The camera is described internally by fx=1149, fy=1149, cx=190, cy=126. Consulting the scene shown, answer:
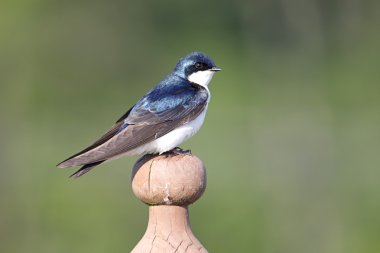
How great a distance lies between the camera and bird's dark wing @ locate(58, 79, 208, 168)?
8.96 ft

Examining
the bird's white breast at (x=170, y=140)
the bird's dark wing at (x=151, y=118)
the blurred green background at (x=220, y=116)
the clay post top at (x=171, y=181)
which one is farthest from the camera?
the blurred green background at (x=220, y=116)

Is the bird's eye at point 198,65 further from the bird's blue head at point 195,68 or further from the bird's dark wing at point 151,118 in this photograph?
the bird's dark wing at point 151,118

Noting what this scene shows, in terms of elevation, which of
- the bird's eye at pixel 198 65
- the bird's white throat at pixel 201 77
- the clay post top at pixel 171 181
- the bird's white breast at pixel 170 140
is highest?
the bird's eye at pixel 198 65

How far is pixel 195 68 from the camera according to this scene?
3512mm

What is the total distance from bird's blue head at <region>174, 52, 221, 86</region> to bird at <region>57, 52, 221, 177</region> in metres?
0.06

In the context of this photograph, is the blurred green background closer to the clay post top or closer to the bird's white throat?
the bird's white throat

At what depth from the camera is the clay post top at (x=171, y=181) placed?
2053 mm

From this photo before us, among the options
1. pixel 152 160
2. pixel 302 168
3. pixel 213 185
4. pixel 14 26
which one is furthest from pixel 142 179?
pixel 14 26

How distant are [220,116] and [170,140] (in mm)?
8567

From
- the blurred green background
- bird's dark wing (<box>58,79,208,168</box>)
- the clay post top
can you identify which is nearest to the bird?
bird's dark wing (<box>58,79,208,168</box>)

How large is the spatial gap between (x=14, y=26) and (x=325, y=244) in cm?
478

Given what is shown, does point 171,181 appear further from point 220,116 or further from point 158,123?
point 220,116

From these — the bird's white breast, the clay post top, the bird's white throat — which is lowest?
the clay post top

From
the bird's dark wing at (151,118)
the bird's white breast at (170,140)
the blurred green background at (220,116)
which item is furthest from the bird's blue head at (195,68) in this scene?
the blurred green background at (220,116)
